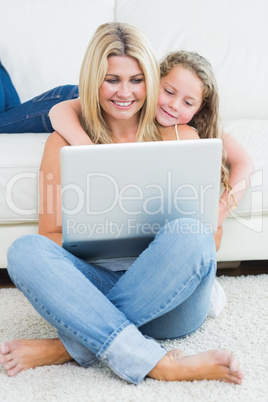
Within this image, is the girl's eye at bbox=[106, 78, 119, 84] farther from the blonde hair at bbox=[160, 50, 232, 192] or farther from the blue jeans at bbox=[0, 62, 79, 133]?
the blue jeans at bbox=[0, 62, 79, 133]

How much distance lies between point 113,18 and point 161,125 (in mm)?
910

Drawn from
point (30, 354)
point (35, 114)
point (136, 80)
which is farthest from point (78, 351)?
point (35, 114)

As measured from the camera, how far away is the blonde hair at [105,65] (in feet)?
4.49

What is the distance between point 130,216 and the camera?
A: 1150 millimetres

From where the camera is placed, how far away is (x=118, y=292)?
1207mm

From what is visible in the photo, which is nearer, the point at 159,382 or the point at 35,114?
the point at 159,382

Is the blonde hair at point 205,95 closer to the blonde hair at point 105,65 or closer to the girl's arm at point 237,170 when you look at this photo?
the girl's arm at point 237,170

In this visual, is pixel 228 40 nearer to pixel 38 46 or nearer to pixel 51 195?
pixel 38 46

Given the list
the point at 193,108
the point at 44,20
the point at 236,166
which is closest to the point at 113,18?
the point at 44,20

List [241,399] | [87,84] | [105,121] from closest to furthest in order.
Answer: [241,399]
[87,84]
[105,121]

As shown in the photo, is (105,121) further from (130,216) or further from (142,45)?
(130,216)

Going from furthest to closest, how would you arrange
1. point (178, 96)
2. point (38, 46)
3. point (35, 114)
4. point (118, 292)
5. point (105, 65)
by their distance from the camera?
point (38, 46), point (35, 114), point (178, 96), point (105, 65), point (118, 292)

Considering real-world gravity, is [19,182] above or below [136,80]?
below

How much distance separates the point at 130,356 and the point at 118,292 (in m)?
0.16
